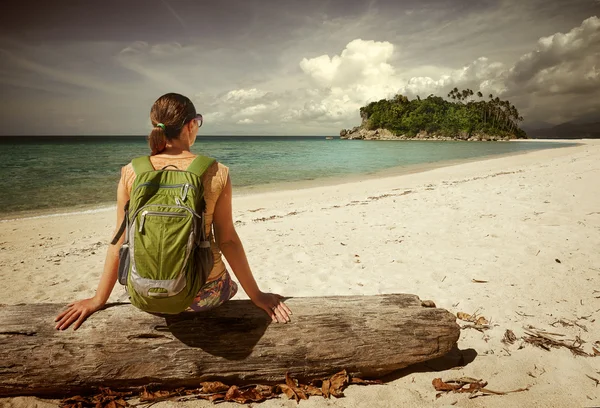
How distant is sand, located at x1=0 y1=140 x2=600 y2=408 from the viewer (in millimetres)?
2391

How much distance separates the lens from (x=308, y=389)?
2.25 m

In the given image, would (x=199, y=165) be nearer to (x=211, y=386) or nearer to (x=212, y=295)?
(x=212, y=295)

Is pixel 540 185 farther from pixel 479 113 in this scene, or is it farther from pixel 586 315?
pixel 479 113

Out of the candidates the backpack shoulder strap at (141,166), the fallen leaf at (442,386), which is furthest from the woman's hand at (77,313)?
the fallen leaf at (442,386)

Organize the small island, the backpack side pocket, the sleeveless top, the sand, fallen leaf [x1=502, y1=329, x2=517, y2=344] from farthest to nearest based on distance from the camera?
the small island → fallen leaf [x1=502, y1=329, x2=517, y2=344] → the sand → the sleeveless top → the backpack side pocket

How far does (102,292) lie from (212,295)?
806 mm

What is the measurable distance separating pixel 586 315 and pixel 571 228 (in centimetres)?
316

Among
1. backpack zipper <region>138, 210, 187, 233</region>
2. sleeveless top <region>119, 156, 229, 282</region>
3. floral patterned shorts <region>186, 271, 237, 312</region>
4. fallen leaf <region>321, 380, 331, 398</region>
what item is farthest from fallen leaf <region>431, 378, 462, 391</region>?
backpack zipper <region>138, 210, 187, 233</region>

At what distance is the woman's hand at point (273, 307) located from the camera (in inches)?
90.1

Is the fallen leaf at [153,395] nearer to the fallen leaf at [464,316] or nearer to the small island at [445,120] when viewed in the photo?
the fallen leaf at [464,316]

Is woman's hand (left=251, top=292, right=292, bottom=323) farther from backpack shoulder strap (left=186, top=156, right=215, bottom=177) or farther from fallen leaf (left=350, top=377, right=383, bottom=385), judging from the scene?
backpack shoulder strap (left=186, top=156, right=215, bottom=177)

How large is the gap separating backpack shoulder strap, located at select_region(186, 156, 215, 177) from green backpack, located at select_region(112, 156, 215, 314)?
4cm

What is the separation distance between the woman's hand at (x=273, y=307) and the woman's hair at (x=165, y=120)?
1.33m

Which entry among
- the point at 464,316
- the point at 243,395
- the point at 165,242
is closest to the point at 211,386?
the point at 243,395
